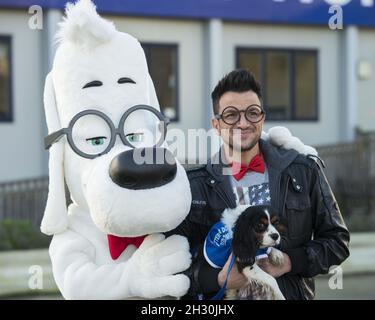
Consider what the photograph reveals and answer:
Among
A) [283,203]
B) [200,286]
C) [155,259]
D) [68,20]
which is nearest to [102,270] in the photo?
[155,259]

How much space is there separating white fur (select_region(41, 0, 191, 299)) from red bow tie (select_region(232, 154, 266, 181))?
12.1 inches

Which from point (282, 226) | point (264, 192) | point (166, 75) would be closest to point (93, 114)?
point (264, 192)

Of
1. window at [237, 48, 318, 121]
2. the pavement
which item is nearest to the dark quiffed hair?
the pavement

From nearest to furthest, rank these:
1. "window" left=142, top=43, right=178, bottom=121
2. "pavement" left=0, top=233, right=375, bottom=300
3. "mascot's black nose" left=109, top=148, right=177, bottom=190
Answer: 1. "mascot's black nose" left=109, top=148, right=177, bottom=190
2. "pavement" left=0, top=233, right=375, bottom=300
3. "window" left=142, top=43, right=178, bottom=121

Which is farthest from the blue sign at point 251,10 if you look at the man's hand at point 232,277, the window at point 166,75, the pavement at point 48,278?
the man's hand at point 232,277

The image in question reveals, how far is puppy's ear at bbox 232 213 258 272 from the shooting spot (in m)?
2.38

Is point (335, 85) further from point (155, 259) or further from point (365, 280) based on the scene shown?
point (155, 259)

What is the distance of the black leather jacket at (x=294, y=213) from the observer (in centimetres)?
254

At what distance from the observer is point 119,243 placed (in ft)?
8.05

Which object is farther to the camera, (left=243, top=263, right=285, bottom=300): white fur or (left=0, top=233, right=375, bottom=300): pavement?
(left=0, top=233, right=375, bottom=300): pavement

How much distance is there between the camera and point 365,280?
7.17 m

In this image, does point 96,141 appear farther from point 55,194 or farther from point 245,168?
point 245,168

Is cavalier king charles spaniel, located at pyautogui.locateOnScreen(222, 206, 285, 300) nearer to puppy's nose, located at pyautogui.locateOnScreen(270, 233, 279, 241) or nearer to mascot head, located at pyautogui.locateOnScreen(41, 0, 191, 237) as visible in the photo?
puppy's nose, located at pyautogui.locateOnScreen(270, 233, 279, 241)

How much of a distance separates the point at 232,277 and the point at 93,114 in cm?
77
